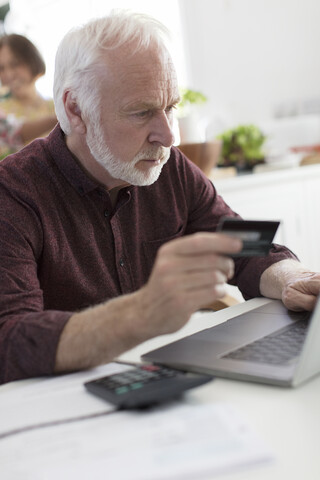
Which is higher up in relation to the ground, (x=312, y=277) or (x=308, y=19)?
(x=308, y=19)

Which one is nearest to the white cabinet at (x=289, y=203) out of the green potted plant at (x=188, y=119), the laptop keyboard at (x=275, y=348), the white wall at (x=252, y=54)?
the green potted plant at (x=188, y=119)

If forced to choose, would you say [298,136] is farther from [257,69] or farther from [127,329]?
[127,329]

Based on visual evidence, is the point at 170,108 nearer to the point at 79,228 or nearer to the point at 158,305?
the point at 79,228

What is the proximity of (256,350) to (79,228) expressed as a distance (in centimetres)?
58

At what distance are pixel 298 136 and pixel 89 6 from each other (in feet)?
7.60

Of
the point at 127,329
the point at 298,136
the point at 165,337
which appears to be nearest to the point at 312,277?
the point at 165,337

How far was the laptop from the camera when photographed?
79 centimetres

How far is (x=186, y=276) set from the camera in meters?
0.80

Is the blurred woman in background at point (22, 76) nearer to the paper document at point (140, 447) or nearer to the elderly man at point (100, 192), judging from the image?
the elderly man at point (100, 192)

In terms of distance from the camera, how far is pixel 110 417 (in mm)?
737

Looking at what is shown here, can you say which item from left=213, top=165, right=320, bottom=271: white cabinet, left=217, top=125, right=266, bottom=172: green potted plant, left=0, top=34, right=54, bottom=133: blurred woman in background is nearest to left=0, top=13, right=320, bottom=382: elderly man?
left=213, top=165, right=320, bottom=271: white cabinet

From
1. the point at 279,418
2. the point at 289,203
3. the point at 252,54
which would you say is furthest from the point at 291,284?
the point at 252,54

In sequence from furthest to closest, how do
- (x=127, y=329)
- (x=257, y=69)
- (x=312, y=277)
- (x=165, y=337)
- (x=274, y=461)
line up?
(x=257, y=69)
(x=312, y=277)
(x=165, y=337)
(x=127, y=329)
(x=274, y=461)

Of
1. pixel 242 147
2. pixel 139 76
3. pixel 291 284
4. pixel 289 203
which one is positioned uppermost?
pixel 139 76
